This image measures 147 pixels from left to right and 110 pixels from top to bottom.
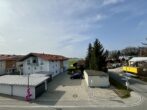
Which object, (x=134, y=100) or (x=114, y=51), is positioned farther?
(x=114, y=51)

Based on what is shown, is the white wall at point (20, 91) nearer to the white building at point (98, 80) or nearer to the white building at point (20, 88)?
the white building at point (20, 88)

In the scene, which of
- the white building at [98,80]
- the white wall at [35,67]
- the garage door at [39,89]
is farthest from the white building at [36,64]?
the garage door at [39,89]

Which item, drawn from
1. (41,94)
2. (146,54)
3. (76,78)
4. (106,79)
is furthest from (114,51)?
(41,94)

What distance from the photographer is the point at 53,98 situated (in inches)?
1339

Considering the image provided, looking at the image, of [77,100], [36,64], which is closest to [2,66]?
[36,64]

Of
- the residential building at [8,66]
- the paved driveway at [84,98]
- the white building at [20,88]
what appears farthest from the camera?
the residential building at [8,66]

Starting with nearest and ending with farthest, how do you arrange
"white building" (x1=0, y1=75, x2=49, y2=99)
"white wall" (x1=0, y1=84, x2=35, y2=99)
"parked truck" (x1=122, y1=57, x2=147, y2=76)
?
1. "white building" (x1=0, y1=75, x2=49, y2=99)
2. "white wall" (x1=0, y1=84, x2=35, y2=99)
3. "parked truck" (x1=122, y1=57, x2=147, y2=76)

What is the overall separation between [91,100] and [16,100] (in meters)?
11.2

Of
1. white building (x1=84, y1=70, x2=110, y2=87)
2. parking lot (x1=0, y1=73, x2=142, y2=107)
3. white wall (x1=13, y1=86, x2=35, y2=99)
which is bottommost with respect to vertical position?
parking lot (x1=0, y1=73, x2=142, y2=107)

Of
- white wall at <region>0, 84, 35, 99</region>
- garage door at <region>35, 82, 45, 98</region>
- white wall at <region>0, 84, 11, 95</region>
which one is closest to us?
garage door at <region>35, 82, 45, 98</region>

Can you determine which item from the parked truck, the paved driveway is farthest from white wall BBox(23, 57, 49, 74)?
the parked truck

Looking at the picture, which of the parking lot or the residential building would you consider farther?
the residential building

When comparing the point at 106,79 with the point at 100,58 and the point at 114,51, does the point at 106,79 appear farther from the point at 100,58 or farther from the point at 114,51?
the point at 114,51

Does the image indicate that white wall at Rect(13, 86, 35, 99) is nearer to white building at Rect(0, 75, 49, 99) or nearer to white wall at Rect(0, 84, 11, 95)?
white building at Rect(0, 75, 49, 99)
